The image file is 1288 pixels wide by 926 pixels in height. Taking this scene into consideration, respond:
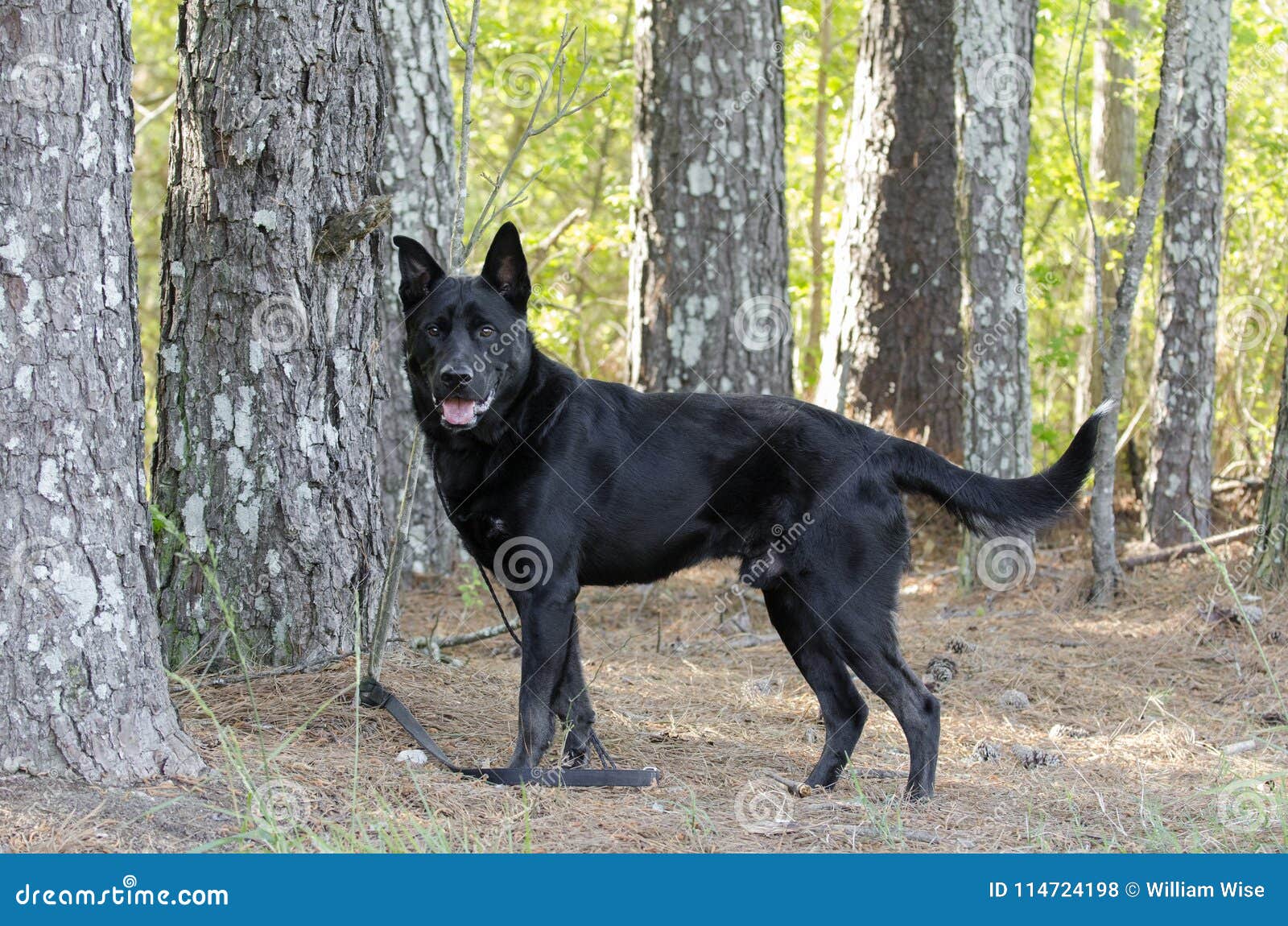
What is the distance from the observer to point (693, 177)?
6477 mm

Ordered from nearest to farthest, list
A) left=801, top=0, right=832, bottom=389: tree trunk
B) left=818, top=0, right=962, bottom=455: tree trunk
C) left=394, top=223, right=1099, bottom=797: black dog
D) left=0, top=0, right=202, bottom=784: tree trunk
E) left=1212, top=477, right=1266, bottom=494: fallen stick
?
1. left=0, top=0, right=202, bottom=784: tree trunk
2. left=394, top=223, right=1099, bottom=797: black dog
3. left=1212, top=477, right=1266, bottom=494: fallen stick
4. left=818, top=0, right=962, bottom=455: tree trunk
5. left=801, top=0, right=832, bottom=389: tree trunk

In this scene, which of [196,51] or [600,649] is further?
[600,649]

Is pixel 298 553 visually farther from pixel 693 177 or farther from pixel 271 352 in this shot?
pixel 693 177

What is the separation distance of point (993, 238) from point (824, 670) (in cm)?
342

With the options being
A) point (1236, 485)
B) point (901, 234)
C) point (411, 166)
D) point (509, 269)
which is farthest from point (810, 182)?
point (509, 269)

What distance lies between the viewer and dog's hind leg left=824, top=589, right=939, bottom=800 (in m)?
3.75

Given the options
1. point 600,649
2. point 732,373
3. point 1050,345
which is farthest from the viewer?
point 1050,345

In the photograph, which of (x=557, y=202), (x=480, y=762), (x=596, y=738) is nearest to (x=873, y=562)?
(x=596, y=738)

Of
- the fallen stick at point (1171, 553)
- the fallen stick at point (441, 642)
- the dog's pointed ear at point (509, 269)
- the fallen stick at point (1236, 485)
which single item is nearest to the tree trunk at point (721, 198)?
the fallen stick at point (441, 642)

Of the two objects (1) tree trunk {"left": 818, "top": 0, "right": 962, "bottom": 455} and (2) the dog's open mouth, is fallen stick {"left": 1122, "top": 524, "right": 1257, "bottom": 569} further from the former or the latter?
(2) the dog's open mouth

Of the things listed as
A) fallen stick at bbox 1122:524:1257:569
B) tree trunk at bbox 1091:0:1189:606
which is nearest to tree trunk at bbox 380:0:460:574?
tree trunk at bbox 1091:0:1189:606

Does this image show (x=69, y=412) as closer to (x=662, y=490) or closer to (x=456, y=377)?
(x=456, y=377)

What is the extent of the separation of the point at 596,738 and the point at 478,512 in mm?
912

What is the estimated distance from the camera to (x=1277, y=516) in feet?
18.2
